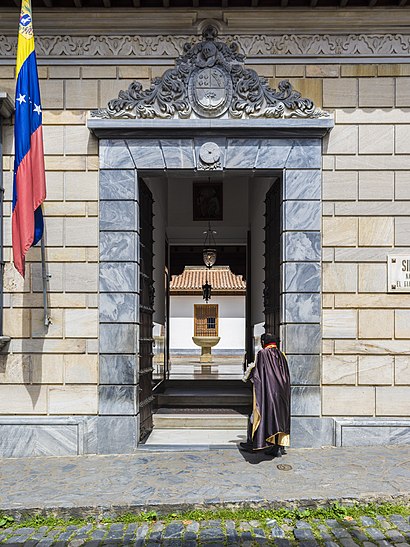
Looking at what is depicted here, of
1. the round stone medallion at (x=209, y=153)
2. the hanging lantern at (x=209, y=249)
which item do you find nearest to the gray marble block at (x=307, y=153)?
the round stone medallion at (x=209, y=153)

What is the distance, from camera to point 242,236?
1491 cm

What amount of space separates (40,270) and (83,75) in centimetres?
275

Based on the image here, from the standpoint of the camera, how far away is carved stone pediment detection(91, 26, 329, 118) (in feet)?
24.3

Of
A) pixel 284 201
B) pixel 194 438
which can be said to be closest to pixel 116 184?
pixel 284 201

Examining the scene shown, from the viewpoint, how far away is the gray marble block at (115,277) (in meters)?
7.36

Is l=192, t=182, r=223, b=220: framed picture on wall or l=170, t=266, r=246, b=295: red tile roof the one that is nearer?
l=192, t=182, r=223, b=220: framed picture on wall

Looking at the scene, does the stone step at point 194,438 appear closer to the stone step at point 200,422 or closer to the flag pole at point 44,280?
the stone step at point 200,422

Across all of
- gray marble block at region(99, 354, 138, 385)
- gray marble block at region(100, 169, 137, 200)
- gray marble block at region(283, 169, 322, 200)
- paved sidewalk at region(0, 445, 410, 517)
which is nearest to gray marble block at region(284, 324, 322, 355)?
paved sidewalk at region(0, 445, 410, 517)

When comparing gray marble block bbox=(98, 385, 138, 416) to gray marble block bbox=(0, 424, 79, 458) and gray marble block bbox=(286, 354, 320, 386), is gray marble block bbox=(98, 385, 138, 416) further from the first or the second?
gray marble block bbox=(286, 354, 320, 386)

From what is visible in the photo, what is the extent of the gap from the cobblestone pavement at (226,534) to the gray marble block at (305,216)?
373 centimetres

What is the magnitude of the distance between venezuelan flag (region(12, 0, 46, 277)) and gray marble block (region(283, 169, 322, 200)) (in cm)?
325

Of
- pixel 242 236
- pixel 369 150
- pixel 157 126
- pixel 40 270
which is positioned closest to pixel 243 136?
pixel 157 126

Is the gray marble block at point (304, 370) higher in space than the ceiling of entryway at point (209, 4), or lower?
lower

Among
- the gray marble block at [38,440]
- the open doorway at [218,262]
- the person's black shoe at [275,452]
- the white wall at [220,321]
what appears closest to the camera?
the person's black shoe at [275,452]
